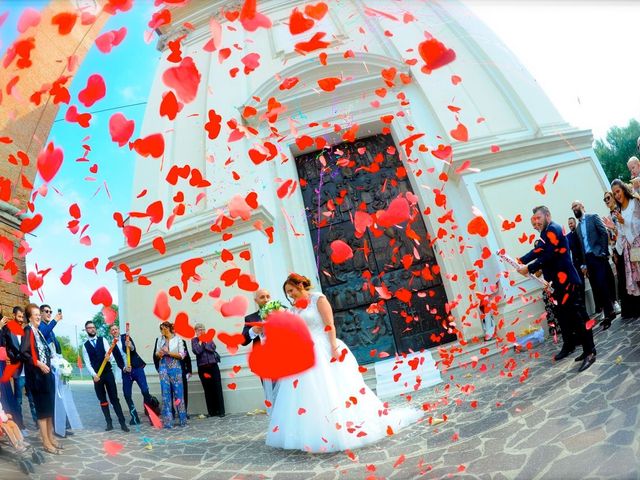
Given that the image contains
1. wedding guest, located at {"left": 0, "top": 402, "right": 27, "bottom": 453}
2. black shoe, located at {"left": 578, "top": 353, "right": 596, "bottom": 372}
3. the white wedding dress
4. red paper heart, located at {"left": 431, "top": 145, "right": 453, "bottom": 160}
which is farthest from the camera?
red paper heart, located at {"left": 431, "top": 145, "right": 453, "bottom": 160}

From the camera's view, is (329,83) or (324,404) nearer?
(324,404)

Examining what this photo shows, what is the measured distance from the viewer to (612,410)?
2371mm

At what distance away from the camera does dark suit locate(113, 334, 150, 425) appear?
14.0 ft

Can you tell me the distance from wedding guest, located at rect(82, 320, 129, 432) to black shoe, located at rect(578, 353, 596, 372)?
16.8 ft

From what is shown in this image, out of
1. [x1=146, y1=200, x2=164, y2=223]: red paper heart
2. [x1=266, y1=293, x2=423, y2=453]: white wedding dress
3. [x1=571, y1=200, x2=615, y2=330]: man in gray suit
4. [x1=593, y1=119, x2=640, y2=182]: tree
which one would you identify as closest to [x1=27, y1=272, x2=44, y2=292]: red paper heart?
[x1=266, y1=293, x2=423, y2=453]: white wedding dress

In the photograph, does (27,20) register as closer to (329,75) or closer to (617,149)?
(329,75)

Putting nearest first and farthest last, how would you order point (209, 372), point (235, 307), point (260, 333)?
point (260, 333) → point (209, 372) → point (235, 307)

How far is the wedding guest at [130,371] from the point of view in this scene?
428 cm

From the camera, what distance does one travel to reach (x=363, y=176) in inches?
308

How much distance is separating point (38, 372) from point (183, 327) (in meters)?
1.75

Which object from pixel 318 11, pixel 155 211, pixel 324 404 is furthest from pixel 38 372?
pixel 318 11

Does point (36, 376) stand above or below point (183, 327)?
below

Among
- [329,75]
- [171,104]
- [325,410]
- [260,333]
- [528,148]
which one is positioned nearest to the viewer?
[325,410]

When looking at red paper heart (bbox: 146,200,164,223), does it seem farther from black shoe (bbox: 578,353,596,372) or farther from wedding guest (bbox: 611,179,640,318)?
wedding guest (bbox: 611,179,640,318)
